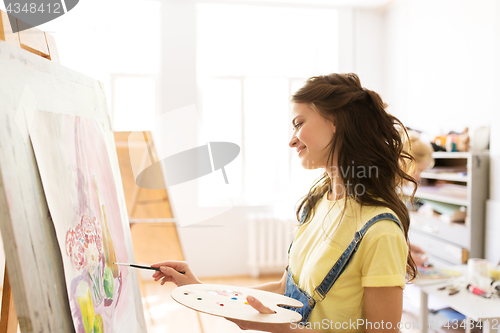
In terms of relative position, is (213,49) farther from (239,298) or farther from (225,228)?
(239,298)

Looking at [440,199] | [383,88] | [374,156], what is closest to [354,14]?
[383,88]

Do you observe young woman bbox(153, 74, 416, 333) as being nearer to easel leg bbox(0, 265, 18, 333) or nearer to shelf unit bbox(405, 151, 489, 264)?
easel leg bbox(0, 265, 18, 333)

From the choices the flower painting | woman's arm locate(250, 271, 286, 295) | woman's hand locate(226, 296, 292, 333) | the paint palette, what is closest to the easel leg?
the flower painting

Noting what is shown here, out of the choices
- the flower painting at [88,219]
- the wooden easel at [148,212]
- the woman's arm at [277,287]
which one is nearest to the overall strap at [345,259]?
the woman's arm at [277,287]

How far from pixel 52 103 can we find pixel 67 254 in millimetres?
360

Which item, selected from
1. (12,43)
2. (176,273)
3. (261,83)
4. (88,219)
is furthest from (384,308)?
(261,83)

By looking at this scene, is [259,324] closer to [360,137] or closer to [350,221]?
[350,221]

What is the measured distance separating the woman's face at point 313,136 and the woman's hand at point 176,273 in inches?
20.0

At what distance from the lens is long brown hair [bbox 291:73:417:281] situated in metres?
0.94

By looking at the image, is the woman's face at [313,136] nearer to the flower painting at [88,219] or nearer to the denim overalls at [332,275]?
the denim overalls at [332,275]

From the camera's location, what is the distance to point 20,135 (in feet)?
2.37

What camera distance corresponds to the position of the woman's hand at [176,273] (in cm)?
111

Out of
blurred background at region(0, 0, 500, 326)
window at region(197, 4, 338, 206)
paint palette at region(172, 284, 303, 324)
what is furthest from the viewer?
window at region(197, 4, 338, 206)

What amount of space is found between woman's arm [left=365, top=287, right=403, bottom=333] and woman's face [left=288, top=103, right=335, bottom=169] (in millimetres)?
356
